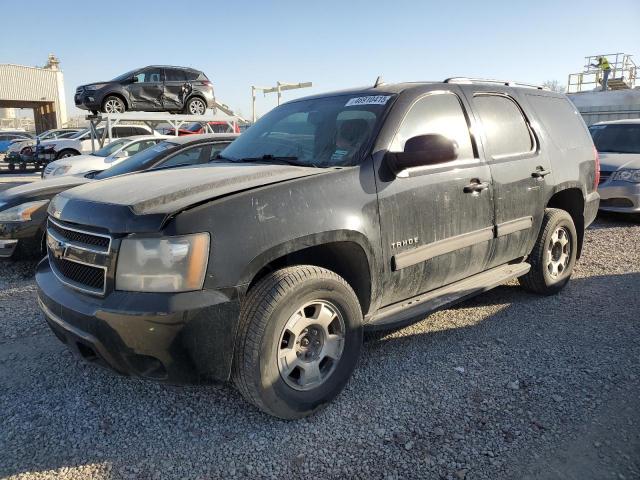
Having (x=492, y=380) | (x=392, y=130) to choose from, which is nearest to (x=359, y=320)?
(x=492, y=380)

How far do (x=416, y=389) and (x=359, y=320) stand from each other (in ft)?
1.96

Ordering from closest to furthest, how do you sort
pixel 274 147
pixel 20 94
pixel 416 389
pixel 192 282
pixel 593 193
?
pixel 192 282 → pixel 416 389 → pixel 274 147 → pixel 593 193 → pixel 20 94

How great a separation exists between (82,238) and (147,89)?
12.8 metres

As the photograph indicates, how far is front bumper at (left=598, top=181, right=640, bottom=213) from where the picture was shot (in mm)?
7762

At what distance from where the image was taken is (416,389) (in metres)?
3.03

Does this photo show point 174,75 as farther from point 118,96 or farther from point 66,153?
point 66,153

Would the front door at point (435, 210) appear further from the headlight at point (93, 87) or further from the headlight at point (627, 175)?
the headlight at point (93, 87)

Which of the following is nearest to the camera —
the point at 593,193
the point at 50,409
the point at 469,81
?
the point at 50,409

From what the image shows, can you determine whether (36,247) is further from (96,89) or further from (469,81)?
(96,89)

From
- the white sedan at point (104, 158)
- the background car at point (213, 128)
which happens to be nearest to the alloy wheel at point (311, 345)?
the white sedan at point (104, 158)

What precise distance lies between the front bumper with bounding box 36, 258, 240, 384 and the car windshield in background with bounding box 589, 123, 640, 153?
30.1ft

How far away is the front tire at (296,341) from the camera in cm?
247

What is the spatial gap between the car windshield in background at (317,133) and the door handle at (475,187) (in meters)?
0.83

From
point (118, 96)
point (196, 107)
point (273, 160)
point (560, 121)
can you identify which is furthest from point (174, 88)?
point (273, 160)
